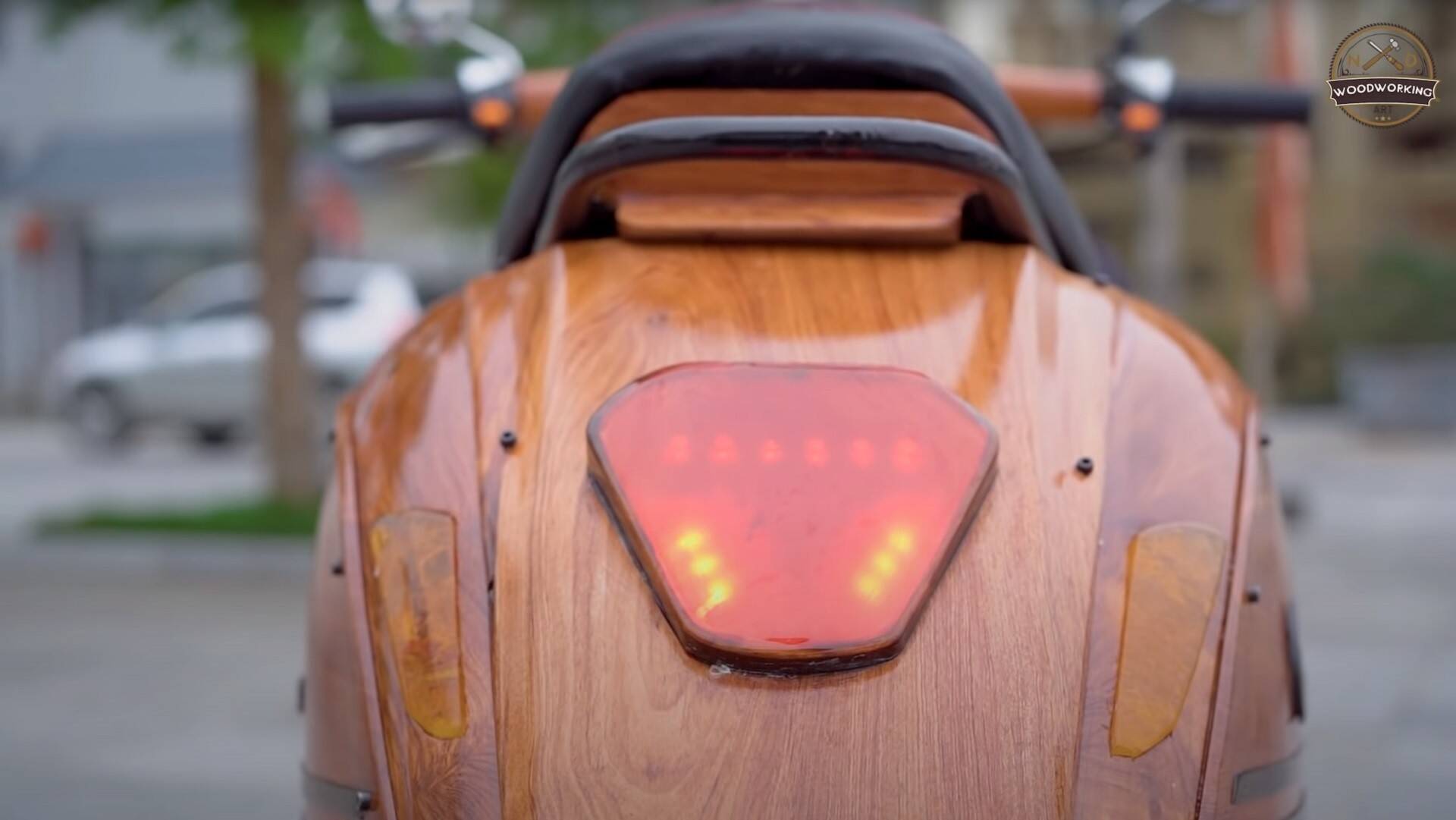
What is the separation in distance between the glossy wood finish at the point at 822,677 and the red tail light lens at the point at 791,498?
38mm

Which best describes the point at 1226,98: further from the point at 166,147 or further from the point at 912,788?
the point at 166,147

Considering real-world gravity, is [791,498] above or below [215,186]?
above

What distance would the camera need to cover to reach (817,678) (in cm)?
161

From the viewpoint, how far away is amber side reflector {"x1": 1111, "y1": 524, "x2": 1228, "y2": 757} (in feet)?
5.41

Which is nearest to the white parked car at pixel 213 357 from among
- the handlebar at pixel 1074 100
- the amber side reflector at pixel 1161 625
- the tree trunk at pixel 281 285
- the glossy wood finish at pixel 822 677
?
the tree trunk at pixel 281 285

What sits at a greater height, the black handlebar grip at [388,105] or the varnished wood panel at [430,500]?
the black handlebar grip at [388,105]

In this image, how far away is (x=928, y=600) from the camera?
1657 mm

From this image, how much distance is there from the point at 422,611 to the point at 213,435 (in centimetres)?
1698

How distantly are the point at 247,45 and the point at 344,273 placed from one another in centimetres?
896

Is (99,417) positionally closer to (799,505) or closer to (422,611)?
(422,611)

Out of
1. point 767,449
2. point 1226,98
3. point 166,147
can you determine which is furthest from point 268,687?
point 166,147

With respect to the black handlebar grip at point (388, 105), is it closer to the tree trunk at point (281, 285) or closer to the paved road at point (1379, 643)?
the paved road at point (1379, 643)

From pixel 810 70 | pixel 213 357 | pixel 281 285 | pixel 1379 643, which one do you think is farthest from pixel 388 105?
pixel 213 357

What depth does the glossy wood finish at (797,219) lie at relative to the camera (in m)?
2.04
